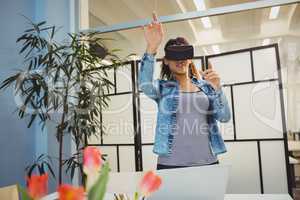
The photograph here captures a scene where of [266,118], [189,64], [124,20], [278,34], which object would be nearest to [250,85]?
[266,118]

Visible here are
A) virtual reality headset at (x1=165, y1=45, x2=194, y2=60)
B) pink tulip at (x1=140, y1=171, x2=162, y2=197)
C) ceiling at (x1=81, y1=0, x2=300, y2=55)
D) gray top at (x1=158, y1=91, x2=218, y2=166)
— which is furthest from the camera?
ceiling at (x1=81, y1=0, x2=300, y2=55)

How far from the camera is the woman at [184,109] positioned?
1.83m

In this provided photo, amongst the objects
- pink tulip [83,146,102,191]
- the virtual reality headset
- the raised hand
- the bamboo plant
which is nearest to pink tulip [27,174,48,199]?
pink tulip [83,146,102,191]

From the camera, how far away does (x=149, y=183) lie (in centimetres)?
52

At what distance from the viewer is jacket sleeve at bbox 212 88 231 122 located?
6.05 feet

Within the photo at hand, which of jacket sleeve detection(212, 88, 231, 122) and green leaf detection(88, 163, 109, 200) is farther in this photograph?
jacket sleeve detection(212, 88, 231, 122)

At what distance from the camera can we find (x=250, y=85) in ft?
8.98

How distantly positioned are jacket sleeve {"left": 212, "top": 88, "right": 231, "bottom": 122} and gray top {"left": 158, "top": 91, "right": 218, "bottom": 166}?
0.20 ft

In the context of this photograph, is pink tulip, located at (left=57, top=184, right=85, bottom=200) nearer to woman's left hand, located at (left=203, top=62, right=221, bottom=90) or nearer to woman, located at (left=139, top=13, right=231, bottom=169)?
woman, located at (left=139, top=13, right=231, bottom=169)

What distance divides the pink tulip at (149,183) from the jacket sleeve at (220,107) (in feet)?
4.57

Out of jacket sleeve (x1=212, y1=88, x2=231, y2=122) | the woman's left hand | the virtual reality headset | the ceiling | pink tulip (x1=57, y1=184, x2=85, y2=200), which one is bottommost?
pink tulip (x1=57, y1=184, x2=85, y2=200)

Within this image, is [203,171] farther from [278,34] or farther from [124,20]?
[124,20]

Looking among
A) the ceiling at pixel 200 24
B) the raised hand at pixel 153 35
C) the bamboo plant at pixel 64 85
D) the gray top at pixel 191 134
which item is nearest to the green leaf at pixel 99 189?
the raised hand at pixel 153 35

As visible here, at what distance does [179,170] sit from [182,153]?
0.96 m
